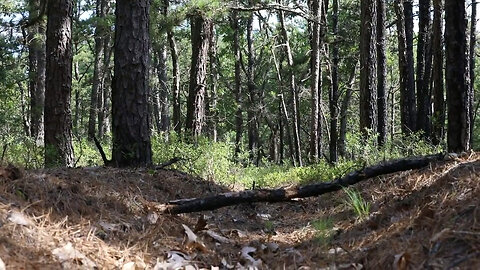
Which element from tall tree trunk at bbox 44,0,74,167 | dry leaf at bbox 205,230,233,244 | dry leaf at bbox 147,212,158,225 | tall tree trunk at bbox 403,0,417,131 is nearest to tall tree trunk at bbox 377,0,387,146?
tall tree trunk at bbox 403,0,417,131

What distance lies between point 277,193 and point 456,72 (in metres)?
2.84

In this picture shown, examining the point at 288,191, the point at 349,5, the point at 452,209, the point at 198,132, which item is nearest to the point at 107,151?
the point at 198,132

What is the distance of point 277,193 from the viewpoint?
4.87 m

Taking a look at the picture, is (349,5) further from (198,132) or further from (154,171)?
(154,171)

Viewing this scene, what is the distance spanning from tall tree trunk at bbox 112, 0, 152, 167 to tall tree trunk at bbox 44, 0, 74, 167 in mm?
2349

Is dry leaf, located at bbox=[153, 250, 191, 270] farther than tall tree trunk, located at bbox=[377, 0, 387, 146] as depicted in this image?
No

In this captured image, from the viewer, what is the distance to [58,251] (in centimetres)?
259

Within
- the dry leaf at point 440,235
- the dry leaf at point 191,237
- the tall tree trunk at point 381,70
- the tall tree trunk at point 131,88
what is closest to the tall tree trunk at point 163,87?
the tall tree trunk at point 381,70

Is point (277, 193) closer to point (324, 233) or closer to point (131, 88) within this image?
point (324, 233)

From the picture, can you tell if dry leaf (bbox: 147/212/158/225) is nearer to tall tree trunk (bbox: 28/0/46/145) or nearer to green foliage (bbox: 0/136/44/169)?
green foliage (bbox: 0/136/44/169)

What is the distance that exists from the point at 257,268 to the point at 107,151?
11.3 m

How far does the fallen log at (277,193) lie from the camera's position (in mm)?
4406

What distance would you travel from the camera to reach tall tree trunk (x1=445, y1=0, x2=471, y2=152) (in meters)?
5.74

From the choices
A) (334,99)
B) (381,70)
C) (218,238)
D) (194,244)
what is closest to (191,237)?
(194,244)
